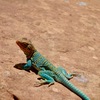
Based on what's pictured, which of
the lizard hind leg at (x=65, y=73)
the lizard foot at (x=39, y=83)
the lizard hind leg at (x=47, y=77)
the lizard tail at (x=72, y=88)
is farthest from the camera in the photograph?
the lizard hind leg at (x=65, y=73)

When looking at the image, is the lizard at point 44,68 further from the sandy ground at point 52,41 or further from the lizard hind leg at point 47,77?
the sandy ground at point 52,41

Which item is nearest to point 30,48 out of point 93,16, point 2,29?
point 2,29

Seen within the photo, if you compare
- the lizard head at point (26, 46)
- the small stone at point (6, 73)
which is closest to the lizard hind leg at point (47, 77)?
the lizard head at point (26, 46)

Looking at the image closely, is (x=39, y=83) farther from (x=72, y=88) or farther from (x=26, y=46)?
(x=26, y=46)

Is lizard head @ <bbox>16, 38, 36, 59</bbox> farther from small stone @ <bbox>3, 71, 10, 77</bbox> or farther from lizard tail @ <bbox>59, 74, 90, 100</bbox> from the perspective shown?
lizard tail @ <bbox>59, 74, 90, 100</bbox>

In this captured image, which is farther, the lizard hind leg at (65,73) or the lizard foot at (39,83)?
the lizard hind leg at (65,73)

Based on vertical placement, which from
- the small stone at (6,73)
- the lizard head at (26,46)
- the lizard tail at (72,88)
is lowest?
the lizard tail at (72,88)

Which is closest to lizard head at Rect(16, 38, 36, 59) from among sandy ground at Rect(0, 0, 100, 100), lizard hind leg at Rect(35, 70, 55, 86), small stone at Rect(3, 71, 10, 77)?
sandy ground at Rect(0, 0, 100, 100)

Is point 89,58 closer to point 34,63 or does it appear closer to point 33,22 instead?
point 34,63
